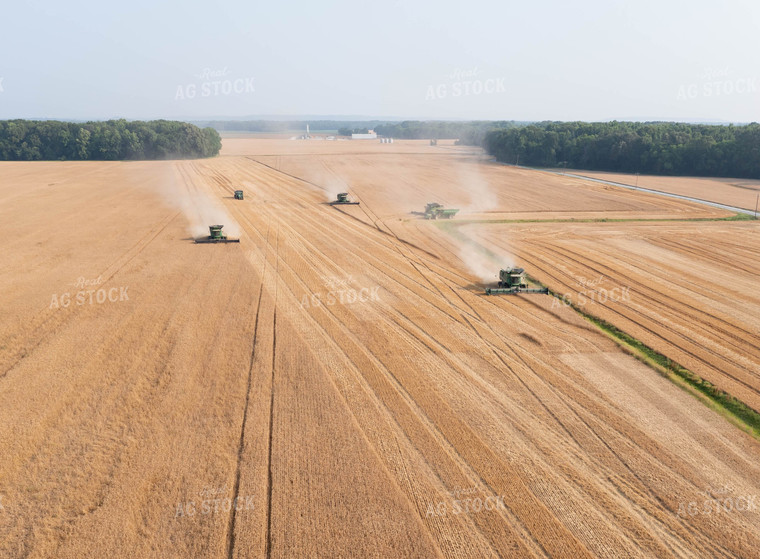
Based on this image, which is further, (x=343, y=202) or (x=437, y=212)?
(x=343, y=202)

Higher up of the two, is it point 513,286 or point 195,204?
point 195,204

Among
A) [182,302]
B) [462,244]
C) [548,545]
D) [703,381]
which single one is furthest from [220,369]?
[462,244]

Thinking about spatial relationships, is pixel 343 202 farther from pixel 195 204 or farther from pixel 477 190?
pixel 477 190

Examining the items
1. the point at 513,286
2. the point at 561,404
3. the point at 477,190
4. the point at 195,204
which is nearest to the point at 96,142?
the point at 195,204

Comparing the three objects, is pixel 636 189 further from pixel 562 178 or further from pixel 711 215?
pixel 711 215

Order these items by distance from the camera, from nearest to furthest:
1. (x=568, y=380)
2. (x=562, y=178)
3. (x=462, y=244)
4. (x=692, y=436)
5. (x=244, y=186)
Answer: (x=692, y=436), (x=568, y=380), (x=462, y=244), (x=244, y=186), (x=562, y=178)

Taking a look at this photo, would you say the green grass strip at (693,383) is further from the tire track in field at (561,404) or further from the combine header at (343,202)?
the combine header at (343,202)

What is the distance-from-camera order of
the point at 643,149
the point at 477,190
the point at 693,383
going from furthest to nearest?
the point at 643,149
the point at 477,190
the point at 693,383

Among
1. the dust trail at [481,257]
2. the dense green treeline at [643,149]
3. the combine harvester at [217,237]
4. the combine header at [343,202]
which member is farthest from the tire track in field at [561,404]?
the dense green treeline at [643,149]
